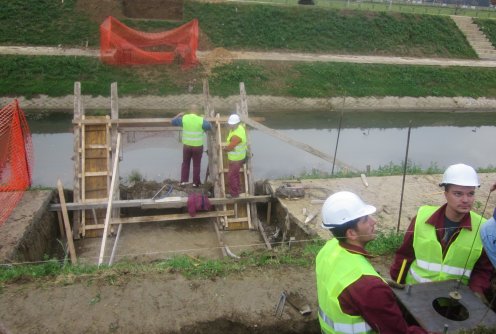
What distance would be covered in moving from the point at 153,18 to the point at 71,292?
2327cm

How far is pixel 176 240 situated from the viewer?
8.27 m

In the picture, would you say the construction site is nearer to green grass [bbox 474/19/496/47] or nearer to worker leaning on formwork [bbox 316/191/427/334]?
worker leaning on formwork [bbox 316/191/427/334]

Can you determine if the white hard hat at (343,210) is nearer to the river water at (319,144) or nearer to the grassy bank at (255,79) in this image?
the river water at (319,144)

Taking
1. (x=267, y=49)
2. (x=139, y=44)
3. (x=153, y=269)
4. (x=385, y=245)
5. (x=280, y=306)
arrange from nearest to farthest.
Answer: (x=280, y=306)
(x=153, y=269)
(x=385, y=245)
(x=139, y=44)
(x=267, y=49)

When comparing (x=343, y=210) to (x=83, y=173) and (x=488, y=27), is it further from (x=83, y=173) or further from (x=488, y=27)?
(x=488, y=27)

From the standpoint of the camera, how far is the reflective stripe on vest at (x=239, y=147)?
336 inches

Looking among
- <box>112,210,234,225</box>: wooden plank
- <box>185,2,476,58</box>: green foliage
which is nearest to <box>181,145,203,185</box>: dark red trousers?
<box>112,210,234,225</box>: wooden plank

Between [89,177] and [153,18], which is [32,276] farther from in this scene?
[153,18]

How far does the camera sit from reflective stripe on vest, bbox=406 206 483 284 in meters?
3.52

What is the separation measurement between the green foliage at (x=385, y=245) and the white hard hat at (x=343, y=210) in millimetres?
3665

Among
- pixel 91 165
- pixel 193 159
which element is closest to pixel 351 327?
pixel 193 159

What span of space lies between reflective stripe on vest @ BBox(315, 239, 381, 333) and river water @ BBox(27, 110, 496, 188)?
7.46 metres

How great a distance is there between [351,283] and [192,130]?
674 cm

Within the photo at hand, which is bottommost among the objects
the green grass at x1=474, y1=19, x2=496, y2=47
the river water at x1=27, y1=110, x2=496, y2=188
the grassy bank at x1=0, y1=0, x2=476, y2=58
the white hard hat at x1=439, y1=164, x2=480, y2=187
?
the river water at x1=27, y1=110, x2=496, y2=188
